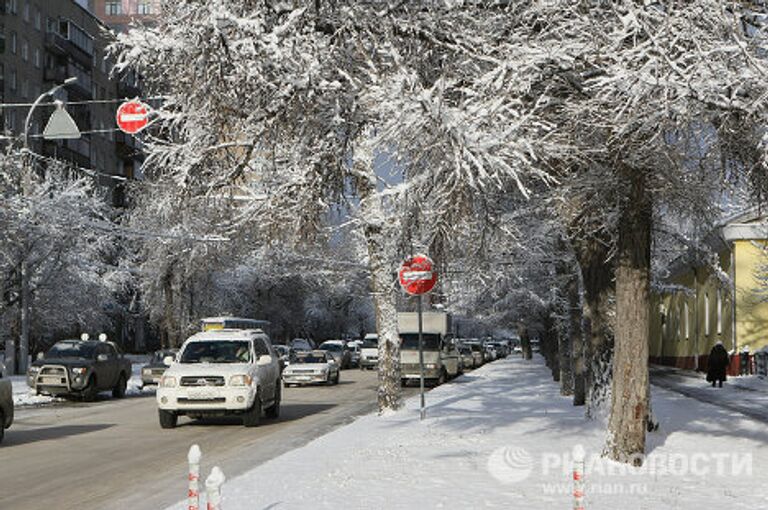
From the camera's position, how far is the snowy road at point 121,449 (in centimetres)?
1271

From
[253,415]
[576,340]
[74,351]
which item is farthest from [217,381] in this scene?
[74,351]

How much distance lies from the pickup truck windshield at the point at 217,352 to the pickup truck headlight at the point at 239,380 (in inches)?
42.4

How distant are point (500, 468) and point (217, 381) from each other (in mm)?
9353

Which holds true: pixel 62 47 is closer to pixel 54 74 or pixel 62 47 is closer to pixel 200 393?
pixel 54 74

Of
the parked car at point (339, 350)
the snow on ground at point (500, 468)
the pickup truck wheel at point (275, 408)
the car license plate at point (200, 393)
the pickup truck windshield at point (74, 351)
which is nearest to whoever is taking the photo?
the snow on ground at point (500, 468)

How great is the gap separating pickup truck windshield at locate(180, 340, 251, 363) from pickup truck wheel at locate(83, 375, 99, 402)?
975cm

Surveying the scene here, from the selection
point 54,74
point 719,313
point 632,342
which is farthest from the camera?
point 54,74

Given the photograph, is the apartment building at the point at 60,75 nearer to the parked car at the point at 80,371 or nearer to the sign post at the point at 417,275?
the parked car at the point at 80,371

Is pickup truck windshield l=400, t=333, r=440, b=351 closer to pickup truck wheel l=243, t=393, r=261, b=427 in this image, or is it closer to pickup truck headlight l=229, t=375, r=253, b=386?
pickup truck wheel l=243, t=393, r=261, b=427

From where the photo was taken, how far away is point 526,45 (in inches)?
475

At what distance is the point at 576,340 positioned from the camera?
2759 centimetres

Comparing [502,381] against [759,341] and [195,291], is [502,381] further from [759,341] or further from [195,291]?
[195,291]

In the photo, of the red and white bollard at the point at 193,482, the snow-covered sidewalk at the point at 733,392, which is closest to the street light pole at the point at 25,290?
the snow-covered sidewalk at the point at 733,392

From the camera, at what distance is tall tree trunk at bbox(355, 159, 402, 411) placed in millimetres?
22688
